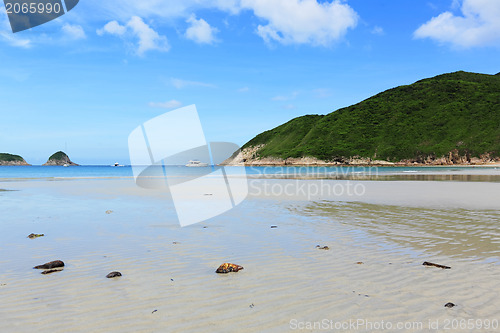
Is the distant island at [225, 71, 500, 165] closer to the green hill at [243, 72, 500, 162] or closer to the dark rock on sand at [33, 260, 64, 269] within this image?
the green hill at [243, 72, 500, 162]

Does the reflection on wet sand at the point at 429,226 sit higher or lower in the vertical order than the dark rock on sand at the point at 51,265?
lower

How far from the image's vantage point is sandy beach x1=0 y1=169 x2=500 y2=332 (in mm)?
4914

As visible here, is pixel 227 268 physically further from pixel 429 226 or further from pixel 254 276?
pixel 429 226

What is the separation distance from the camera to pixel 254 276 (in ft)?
22.9

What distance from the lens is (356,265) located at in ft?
25.3

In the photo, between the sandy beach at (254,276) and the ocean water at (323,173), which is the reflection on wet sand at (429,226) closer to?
the sandy beach at (254,276)

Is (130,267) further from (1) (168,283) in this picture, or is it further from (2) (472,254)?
(2) (472,254)

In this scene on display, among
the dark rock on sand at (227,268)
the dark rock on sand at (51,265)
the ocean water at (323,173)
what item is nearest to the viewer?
the dark rock on sand at (227,268)

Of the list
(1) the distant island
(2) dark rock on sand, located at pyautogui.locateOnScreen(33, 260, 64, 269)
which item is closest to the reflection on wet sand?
(2) dark rock on sand, located at pyautogui.locateOnScreen(33, 260, 64, 269)

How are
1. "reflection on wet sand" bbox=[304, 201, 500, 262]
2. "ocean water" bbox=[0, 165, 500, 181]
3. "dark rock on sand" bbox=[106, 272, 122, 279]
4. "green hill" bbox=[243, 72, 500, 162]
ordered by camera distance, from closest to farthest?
"dark rock on sand" bbox=[106, 272, 122, 279]
"reflection on wet sand" bbox=[304, 201, 500, 262]
"ocean water" bbox=[0, 165, 500, 181]
"green hill" bbox=[243, 72, 500, 162]

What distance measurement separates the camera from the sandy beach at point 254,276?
491 centimetres

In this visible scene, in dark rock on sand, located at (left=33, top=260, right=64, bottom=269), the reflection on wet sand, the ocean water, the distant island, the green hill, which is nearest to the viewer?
dark rock on sand, located at (left=33, top=260, right=64, bottom=269)

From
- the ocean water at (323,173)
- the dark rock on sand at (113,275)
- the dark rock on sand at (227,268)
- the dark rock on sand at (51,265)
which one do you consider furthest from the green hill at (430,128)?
the dark rock on sand at (51,265)

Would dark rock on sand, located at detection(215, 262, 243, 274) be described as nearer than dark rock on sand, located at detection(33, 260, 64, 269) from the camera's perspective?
Yes
